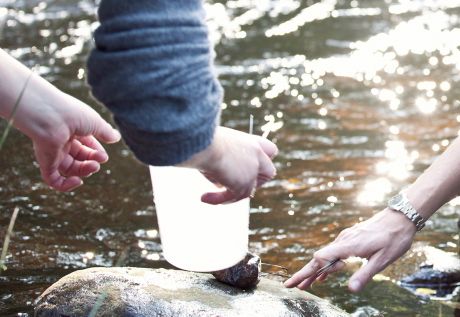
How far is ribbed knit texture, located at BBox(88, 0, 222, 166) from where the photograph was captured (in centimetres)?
196

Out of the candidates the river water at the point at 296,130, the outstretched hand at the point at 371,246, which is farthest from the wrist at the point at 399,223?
the river water at the point at 296,130

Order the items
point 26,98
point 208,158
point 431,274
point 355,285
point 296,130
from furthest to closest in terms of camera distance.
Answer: point 296,130 → point 431,274 → point 355,285 → point 26,98 → point 208,158

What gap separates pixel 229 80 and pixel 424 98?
1.98 meters

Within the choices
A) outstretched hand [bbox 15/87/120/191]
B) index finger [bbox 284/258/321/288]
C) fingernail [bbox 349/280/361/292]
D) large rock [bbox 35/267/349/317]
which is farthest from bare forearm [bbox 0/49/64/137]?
fingernail [bbox 349/280/361/292]

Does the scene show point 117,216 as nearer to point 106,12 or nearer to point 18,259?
point 18,259

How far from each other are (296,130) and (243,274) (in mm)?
3258

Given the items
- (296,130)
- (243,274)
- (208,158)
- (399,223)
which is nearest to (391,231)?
(399,223)

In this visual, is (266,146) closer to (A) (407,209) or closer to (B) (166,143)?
(B) (166,143)

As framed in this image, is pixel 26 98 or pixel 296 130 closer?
pixel 26 98

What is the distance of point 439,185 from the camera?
3439mm

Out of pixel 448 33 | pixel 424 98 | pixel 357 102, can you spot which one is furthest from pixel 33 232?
pixel 448 33

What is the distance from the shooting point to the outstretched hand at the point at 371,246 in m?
3.33

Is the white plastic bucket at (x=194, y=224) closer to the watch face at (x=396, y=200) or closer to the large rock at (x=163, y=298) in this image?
the large rock at (x=163, y=298)

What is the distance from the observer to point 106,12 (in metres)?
2.00
